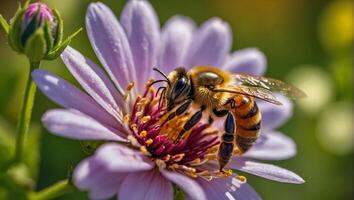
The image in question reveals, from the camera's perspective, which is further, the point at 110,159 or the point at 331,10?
the point at 331,10

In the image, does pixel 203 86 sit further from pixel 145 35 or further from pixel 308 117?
pixel 308 117

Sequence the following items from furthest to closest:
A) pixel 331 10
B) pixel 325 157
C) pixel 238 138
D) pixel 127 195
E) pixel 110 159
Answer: pixel 331 10 → pixel 325 157 → pixel 238 138 → pixel 127 195 → pixel 110 159

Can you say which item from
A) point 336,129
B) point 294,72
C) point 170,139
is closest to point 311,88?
point 294,72

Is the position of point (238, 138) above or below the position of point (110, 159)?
above

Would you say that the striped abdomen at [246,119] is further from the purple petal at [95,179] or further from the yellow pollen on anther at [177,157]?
the purple petal at [95,179]

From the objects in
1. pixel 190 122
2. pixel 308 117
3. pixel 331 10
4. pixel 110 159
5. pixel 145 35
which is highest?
pixel 331 10

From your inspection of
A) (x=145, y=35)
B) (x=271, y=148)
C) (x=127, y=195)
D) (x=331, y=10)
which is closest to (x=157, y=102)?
(x=145, y=35)

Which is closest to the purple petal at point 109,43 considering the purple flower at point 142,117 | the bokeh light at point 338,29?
the purple flower at point 142,117
